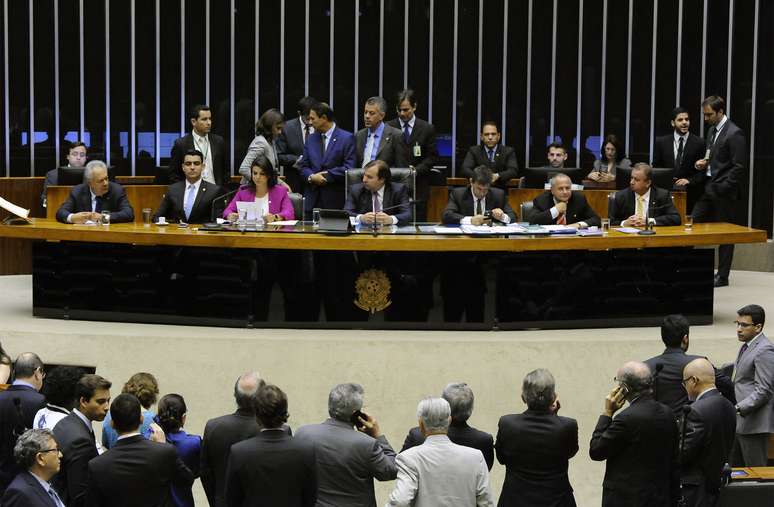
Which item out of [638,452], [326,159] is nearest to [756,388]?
[638,452]

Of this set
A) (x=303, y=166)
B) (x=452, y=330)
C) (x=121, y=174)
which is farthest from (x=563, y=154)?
(x=121, y=174)

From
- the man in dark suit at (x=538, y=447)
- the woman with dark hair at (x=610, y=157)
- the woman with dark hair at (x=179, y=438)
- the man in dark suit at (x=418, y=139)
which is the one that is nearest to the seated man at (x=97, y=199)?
the man in dark suit at (x=418, y=139)

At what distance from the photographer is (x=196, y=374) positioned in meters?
8.64

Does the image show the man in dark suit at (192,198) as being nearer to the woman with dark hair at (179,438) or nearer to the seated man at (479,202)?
the seated man at (479,202)

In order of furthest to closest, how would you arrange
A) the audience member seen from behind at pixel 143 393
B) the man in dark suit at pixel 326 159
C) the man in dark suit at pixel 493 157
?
the man in dark suit at pixel 493 157 → the man in dark suit at pixel 326 159 → the audience member seen from behind at pixel 143 393

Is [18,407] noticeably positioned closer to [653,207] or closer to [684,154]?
[653,207]

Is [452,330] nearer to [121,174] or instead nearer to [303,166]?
[303,166]

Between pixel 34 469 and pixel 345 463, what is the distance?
4.08 feet

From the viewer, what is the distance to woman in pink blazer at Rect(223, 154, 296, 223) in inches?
376

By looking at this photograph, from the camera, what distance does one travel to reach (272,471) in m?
5.28

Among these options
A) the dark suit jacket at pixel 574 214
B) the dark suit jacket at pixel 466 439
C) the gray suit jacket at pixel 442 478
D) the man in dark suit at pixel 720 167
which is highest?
the man in dark suit at pixel 720 167

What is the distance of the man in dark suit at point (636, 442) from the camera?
230 inches

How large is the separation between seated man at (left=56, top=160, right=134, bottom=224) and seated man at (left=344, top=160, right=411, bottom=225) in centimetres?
161

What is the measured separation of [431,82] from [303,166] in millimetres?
2888
